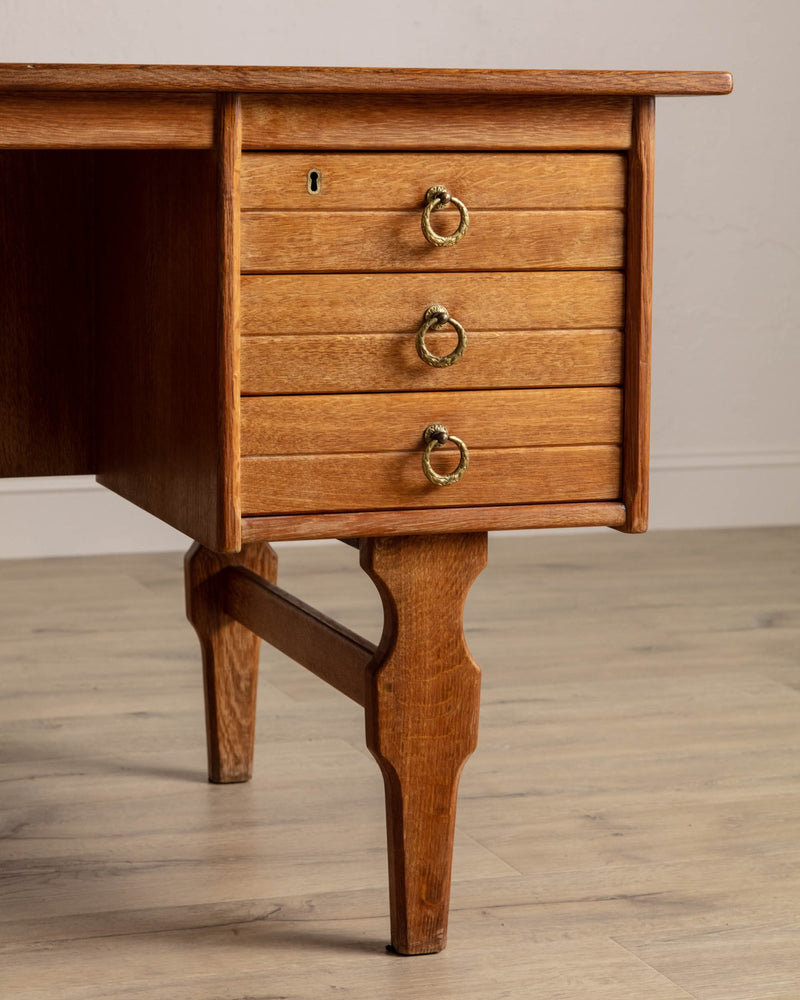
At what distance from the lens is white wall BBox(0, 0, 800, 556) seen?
10.0 feet

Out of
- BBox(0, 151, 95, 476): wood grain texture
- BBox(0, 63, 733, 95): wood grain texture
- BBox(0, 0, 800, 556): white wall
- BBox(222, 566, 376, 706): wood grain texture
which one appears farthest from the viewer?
BBox(0, 0, 800, 556): white wall

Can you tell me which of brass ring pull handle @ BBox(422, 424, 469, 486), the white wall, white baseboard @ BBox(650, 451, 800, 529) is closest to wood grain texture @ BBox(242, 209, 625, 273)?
brass ring pull handle @ BBox(422, 424, 469, 486)

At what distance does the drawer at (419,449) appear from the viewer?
1.06 meters

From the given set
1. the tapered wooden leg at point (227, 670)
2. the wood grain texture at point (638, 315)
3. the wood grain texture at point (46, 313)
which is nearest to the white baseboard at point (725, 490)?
the tapered wooden leg at point (227, 670)

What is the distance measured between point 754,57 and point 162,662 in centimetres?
206

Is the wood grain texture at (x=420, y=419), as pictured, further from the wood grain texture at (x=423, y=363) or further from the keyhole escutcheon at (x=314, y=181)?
the keyhole escutcheon at (x=314, y=181)

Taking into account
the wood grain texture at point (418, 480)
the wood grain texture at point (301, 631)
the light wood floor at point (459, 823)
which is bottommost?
the light wood floor at point (459, 823)

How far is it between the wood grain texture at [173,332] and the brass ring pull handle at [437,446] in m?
0.14

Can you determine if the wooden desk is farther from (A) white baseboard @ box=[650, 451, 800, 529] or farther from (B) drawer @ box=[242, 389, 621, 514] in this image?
(A) white baseboard @ box=[650, 451, 800, 529]

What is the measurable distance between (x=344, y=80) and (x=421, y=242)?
129mm

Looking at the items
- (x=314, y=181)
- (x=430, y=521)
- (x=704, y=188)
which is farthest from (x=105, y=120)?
(x=704, y=188)

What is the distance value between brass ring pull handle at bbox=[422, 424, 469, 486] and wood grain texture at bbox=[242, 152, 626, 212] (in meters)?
0.16

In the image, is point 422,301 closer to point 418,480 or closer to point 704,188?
point 418,480

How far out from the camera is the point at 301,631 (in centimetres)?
130
